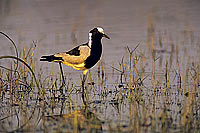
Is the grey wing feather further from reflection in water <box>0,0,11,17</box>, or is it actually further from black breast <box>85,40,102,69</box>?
reflection in water <box>0,0,11,17</box>

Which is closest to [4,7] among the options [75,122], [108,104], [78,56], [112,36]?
[112,36]

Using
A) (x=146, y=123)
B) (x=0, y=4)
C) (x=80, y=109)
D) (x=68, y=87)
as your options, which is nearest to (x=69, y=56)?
(x=68, y=87)

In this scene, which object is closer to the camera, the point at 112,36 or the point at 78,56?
the point at 78,56

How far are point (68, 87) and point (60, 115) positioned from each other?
142cm

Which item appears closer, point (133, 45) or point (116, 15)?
point (133, 45)

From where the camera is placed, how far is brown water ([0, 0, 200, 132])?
6137mm

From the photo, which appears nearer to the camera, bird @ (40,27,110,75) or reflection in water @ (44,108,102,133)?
reflection in water @ (44,108,102,133)

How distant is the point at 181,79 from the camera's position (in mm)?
7410

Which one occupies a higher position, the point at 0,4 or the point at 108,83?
the point at 0,4

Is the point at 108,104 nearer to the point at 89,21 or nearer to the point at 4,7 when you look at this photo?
the point at 89,21

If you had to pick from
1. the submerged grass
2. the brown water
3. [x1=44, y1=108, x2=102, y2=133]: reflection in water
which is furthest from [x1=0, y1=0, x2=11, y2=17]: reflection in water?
[x1=44, y1=108, x2=102, y2=133]: reflection in water

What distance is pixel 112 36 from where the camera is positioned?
11.4 m

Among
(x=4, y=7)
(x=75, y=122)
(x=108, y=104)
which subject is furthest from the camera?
(x=4, y=7)

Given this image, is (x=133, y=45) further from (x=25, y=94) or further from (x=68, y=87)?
(x=25, y=94)
